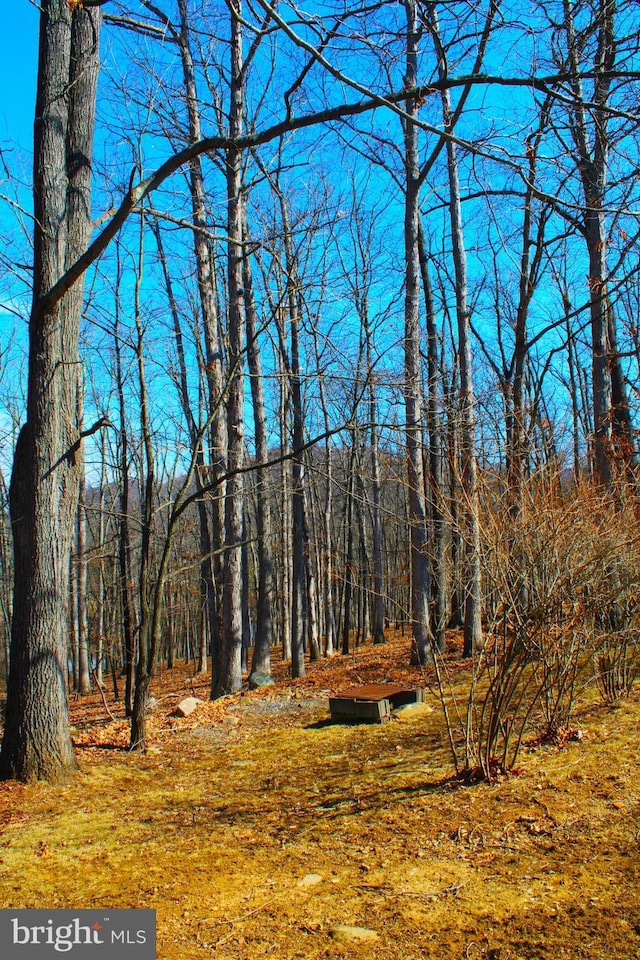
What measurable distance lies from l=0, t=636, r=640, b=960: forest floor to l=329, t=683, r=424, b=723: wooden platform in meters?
0.60

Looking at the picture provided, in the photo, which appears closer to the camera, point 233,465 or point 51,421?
point 51,421

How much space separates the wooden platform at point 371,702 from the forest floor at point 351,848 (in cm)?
60

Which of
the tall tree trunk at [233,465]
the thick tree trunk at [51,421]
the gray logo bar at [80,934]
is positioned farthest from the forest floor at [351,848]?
the tall tree trunk at [233,465]

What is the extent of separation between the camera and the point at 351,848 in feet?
12.3

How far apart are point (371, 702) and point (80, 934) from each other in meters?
4.35

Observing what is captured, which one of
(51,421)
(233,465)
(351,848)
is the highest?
(233,465)

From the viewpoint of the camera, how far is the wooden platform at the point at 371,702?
6910mm

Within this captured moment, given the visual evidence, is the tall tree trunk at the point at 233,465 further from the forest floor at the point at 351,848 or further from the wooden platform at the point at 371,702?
the forest floor at the point at 351,848

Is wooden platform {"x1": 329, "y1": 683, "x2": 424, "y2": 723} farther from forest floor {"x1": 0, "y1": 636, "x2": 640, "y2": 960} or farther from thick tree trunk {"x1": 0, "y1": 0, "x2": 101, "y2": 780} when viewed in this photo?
thick tree trunk {"x1": 0, "y1": 0, "x2": 101, "y2": 780}

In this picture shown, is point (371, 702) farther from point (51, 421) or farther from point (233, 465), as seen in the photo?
point (233, 465)

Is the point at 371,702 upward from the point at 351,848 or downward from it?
upward

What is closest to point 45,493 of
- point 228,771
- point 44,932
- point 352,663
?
point 228,771

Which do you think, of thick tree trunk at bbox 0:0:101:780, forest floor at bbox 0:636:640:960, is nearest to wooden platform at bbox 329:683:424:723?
forest floor at bbox 0:636:640:960

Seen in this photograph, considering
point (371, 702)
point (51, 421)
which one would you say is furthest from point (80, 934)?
point (371, 702)
